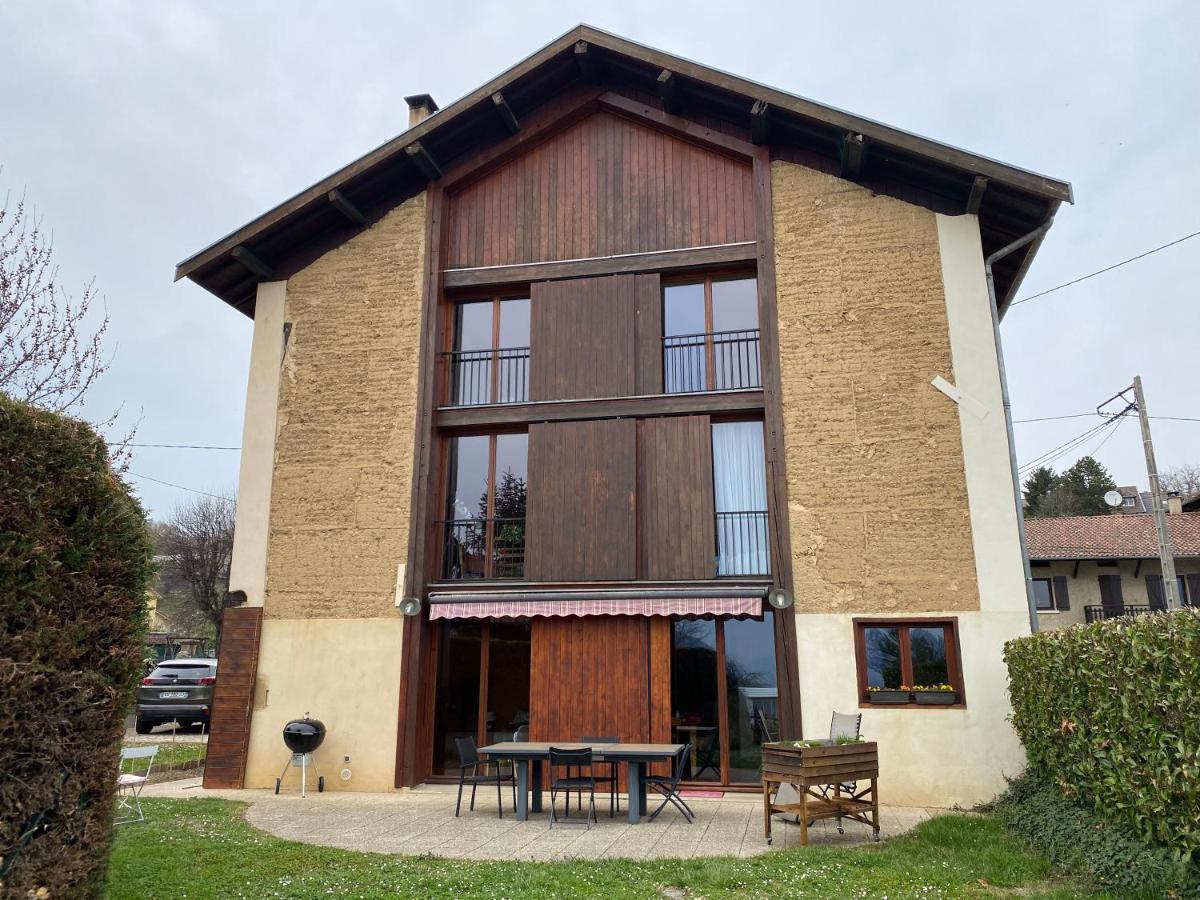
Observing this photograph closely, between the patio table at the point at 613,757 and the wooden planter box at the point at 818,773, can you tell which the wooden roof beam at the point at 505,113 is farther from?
the wooden planter box at the point at 818,773

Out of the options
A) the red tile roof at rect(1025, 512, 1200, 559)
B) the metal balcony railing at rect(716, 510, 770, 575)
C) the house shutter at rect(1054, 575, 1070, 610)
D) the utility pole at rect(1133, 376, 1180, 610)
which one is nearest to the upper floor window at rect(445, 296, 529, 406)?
the metal balcony railing at rect(716, 510, 770, 575)

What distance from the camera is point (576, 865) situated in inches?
275

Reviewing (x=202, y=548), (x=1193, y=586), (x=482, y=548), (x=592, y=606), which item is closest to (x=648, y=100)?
(x=482, y=548)

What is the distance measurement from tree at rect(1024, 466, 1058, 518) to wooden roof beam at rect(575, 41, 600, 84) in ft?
123

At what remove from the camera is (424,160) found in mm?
13461

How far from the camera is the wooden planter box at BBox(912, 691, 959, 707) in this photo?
34.8ft

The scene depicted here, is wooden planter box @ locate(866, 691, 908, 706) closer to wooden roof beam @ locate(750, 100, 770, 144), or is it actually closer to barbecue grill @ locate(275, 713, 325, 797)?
barbecue grill @ locate(275, 713, 325, 797)

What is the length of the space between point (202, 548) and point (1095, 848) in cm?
3143

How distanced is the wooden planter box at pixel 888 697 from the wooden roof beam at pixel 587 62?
10.2 m

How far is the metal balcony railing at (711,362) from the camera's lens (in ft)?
41.1

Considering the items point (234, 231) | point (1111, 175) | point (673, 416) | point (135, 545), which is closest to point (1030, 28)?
point (1111, 175)

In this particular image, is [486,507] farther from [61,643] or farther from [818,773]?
[61,643]

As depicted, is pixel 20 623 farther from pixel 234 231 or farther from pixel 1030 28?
pixel 1030 28

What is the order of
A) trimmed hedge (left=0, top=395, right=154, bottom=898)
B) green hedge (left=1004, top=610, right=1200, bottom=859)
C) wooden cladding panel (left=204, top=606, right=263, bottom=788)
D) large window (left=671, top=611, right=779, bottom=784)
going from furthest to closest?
wooden cladding panel (left=204, top=606, right=263, bottom=788)
large window (left=671, top=611, right=779, bottom=784)
green hedge (left=1004, top=610, right=1200, bottom=859)
trimmed hedge (left=0, top=395, right=154, bottom=898)
